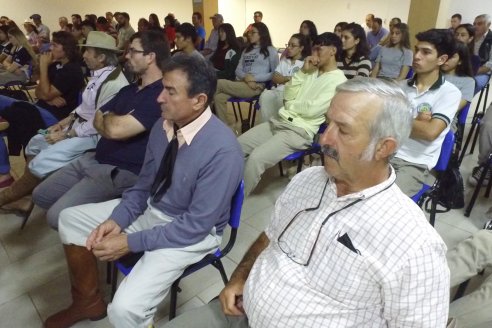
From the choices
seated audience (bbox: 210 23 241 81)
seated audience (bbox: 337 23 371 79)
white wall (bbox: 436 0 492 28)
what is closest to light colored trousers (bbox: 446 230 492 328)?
seated audience (bbox: 337 23 371 79)

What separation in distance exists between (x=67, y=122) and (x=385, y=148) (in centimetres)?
228

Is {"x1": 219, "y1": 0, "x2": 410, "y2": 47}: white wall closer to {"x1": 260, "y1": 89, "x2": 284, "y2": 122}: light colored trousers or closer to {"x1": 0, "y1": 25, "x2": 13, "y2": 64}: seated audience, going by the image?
{"x1": 260, "y1": 89, "x2": 284, "y2": 122}: light colored trousers

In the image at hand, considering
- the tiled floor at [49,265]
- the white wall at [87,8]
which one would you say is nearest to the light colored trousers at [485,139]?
the tiled floor at [49,265]

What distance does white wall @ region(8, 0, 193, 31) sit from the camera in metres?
10.3

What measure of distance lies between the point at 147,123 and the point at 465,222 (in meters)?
2.14

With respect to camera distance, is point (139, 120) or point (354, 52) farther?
point (354, 52)

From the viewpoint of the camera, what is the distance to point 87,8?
11172mm

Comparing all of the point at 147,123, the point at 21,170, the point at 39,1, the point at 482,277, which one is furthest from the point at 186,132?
the point at 39,1

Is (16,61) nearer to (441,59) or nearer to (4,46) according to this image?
(4,46)

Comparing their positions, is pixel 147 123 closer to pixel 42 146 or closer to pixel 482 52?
pixel 42 146

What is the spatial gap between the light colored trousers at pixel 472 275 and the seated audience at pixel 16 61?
499 centimetres

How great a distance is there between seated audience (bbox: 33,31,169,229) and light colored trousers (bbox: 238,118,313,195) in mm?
768

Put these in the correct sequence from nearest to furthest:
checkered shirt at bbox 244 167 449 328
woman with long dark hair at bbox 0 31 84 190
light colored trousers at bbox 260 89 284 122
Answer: checkered shirt at bbox 244 167 449 328
woman with long dark hair at bbox 0 31 84 190
light colored trousers at bbox 260 89 284 122

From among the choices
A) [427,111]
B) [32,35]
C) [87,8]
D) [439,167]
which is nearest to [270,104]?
[427,111]
